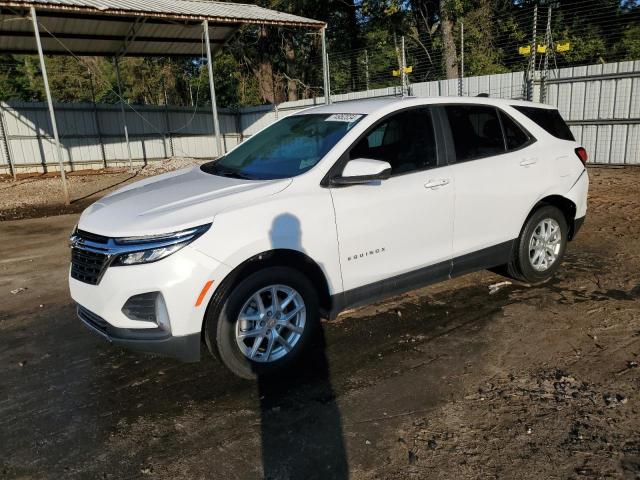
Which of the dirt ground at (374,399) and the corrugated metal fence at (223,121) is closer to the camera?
the dirt ground at (374,399)

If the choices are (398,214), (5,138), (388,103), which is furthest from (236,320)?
(5,138)

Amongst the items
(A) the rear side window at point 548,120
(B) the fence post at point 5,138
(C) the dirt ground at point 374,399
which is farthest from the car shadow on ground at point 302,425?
(B) the fence post at point 5,138

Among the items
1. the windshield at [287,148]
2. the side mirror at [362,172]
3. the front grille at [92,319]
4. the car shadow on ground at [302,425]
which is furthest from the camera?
the windshield at [287,148]

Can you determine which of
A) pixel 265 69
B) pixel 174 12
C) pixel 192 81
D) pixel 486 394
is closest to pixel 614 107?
pixel 174 12

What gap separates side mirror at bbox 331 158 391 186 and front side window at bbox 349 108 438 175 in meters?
0.35

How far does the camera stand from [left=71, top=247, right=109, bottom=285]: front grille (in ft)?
10.7

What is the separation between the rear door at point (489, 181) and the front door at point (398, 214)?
0.17 meters

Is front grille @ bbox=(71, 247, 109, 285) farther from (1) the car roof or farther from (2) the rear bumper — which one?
(1) the car roof

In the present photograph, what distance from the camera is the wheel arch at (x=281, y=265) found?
3250mm

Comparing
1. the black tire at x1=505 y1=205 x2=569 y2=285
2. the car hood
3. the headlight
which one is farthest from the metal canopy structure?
the black tire at x1=505 y1=205 x2=569 y2=285

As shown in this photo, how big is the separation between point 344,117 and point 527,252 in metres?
2.17

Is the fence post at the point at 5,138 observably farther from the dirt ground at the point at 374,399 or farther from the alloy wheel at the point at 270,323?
the alloy wheel at the point at 270,323

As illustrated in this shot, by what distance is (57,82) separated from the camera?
107 ft

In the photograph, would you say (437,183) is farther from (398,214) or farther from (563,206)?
(563,206)
